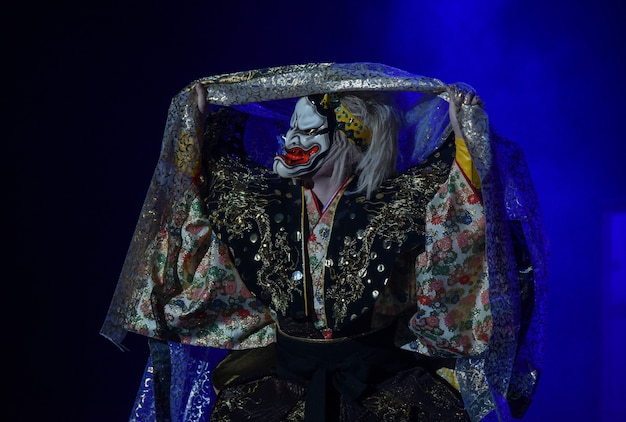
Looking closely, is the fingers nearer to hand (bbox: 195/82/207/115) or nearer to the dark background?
hand (bbox: 195/82/207/115)

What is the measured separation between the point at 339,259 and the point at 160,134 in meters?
1.14

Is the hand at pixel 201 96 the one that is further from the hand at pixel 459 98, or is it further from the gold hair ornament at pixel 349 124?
A: the hand at pixel 459 98

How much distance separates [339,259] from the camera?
212 cm

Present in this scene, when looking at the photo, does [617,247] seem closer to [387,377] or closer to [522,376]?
[522,376]

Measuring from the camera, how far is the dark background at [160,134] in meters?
2.88

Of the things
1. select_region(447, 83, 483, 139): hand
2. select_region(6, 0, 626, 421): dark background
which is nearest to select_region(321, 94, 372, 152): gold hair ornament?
select_region(447, 83, 483, 139): hand

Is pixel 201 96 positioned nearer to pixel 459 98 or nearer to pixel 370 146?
pixel 370 146

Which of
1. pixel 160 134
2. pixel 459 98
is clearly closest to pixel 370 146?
pixel 459 98

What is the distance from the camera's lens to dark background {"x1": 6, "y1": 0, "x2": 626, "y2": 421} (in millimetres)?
2883

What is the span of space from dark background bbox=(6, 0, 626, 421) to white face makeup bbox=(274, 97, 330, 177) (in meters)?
0.95

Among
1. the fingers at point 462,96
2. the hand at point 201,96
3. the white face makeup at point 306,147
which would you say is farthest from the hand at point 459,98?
the hand at point 201,96

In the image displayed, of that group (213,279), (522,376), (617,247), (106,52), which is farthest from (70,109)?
(617,247)

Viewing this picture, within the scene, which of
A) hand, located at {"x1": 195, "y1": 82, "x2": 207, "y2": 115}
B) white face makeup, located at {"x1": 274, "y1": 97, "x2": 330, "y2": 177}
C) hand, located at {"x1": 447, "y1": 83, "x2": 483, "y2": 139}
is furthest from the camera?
hand, located at {"x1": 195, "y1": 82, "x2": 207, "y2": 115}

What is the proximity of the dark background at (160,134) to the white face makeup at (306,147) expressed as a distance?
3.11 feet
